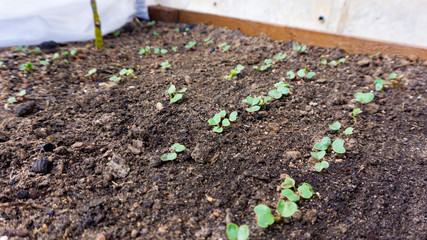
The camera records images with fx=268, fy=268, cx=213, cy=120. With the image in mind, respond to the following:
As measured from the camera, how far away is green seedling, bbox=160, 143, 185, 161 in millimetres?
1205

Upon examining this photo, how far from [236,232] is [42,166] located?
896 millimetres

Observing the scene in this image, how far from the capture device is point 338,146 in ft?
3.96

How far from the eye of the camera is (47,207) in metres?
1.06

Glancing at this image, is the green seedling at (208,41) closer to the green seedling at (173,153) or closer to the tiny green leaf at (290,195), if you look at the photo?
the green seedling at (173,153)

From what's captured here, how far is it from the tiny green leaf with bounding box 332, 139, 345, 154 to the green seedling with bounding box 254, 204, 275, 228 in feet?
1.53

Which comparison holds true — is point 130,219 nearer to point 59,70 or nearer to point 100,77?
point 100,77

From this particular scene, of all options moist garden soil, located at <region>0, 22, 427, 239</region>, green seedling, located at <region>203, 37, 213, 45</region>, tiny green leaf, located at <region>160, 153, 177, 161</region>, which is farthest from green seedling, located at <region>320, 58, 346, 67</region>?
tiny green leaf, located at <region>160, 153, 177, 161</region>

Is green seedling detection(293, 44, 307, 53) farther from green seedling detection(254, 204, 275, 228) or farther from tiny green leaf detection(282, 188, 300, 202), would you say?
green seedling detection(254, 204, 275, 228)

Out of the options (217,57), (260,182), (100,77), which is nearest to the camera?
(260,182)

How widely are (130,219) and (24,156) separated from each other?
0.64 m

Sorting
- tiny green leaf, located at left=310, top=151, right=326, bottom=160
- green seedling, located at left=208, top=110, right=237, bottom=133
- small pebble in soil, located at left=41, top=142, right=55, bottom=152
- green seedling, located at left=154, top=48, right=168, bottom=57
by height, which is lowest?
small pebble in soil, located at left=41, top=142, right=55, bottom=152

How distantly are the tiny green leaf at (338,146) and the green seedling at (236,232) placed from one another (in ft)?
1.90

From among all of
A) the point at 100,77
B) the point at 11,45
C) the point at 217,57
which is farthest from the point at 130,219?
the point at 11,45

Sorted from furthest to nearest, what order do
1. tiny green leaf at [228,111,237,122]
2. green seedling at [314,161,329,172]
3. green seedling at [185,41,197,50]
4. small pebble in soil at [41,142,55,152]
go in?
green seedling at [185,41,197,50]
tiny green leaf at [228,111,237,122]
small pebble in soil at [41,142,55,152]
green seedling at [314,161,329,172]
